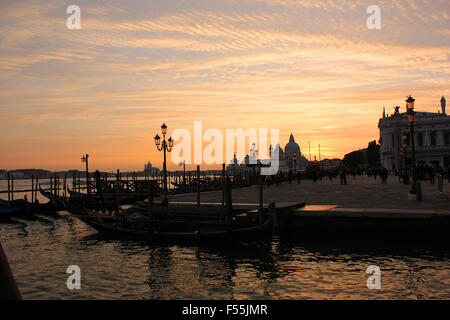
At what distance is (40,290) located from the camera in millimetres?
10477

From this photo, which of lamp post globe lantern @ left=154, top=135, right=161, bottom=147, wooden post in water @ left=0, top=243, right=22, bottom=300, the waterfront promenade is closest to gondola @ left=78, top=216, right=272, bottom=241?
the waterfront promenade

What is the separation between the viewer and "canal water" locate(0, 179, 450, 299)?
32.1 ft

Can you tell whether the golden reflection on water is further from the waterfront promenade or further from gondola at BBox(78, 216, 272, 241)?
the waterfront promenade

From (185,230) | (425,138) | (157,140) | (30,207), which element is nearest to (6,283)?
(185,230)

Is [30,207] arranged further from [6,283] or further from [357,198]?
[6,283]

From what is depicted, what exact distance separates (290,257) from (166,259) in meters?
4.08

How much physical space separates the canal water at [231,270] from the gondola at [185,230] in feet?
1.19

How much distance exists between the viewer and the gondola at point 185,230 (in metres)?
15.7

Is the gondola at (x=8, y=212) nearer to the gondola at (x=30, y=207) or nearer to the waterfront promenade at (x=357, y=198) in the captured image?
the gondola at (x=30, y=207)

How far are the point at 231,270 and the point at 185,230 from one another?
6.44 m

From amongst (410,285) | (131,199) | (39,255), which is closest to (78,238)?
(39,255)

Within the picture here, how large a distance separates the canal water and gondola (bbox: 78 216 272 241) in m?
0.36

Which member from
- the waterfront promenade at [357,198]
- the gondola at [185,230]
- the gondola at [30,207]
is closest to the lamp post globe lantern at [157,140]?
the waterfront promenade at [357,198]
